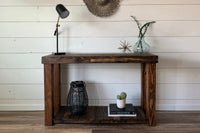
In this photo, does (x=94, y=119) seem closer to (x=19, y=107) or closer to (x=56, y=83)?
(x=56, y=83)

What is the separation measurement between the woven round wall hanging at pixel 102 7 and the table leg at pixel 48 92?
787 millimetres

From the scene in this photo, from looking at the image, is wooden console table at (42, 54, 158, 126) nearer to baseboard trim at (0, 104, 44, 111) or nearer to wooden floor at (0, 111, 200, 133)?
wooden floor at (0, 111, 200, 133)

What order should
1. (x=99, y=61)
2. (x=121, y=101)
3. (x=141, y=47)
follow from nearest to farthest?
(x=99, y=61)
(x=121, y=101)
(x=141, y=47)

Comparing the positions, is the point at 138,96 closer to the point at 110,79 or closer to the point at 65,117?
the point at 110,79

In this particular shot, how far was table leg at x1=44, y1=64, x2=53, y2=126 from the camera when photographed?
5.27ft

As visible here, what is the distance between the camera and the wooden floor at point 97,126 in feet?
5.10

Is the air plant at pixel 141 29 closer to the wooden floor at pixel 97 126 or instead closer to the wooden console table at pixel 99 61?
the wooden console table at pixel 99 61

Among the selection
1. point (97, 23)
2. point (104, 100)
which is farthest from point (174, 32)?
point (104, 100)

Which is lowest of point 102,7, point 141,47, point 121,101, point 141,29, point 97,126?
point 97,126

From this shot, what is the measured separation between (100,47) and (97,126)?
0.85 m

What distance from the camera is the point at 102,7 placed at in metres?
1.94

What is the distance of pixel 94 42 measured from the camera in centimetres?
200

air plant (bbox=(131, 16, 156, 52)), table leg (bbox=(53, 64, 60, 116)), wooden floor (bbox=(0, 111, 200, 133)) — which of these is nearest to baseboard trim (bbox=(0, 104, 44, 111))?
wooden floor (bbox=(0, 111, 200, 133))

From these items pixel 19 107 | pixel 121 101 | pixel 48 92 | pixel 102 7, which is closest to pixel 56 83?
pixel 48 92
